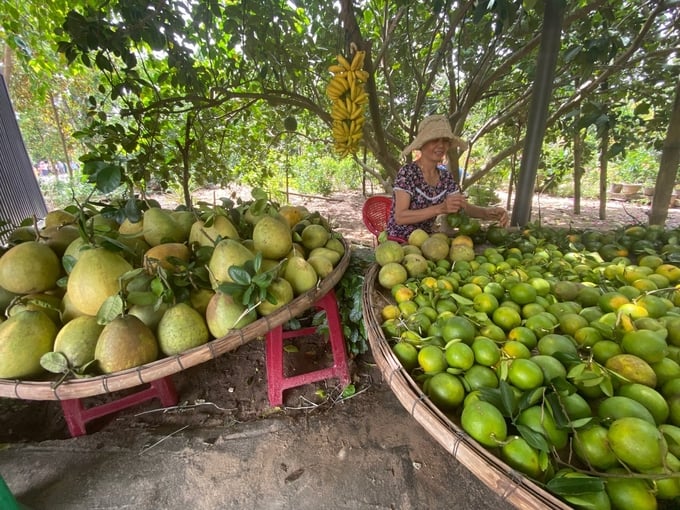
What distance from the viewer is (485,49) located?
10.6 feet

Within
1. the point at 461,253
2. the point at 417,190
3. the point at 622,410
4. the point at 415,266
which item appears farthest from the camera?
the point at 417,190

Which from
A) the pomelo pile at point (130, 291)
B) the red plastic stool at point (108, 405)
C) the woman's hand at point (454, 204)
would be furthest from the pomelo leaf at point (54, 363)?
the woman's hand at point (454, 204)

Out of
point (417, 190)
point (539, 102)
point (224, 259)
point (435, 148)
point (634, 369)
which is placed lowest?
point (634, 369)

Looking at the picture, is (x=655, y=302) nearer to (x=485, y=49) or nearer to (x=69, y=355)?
(x=69, y=355)

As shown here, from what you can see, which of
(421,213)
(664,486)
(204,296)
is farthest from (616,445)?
(421,213)

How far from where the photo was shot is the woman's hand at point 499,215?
7.57ft

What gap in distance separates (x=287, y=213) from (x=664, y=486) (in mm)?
2055

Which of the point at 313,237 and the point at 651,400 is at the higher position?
the point at 313,237

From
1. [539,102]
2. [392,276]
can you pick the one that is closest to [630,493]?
[392,276]

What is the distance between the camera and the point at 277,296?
4.48 ft

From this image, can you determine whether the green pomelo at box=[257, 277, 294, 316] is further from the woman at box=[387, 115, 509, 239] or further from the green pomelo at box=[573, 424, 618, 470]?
the woman at box=[387, 115, 509, 239]

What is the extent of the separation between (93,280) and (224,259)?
483 mm

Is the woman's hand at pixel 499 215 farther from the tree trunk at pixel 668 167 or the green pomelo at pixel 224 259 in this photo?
the green pomelo at pixel 224 259

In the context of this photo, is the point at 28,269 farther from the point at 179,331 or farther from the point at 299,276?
the point at 299,276
